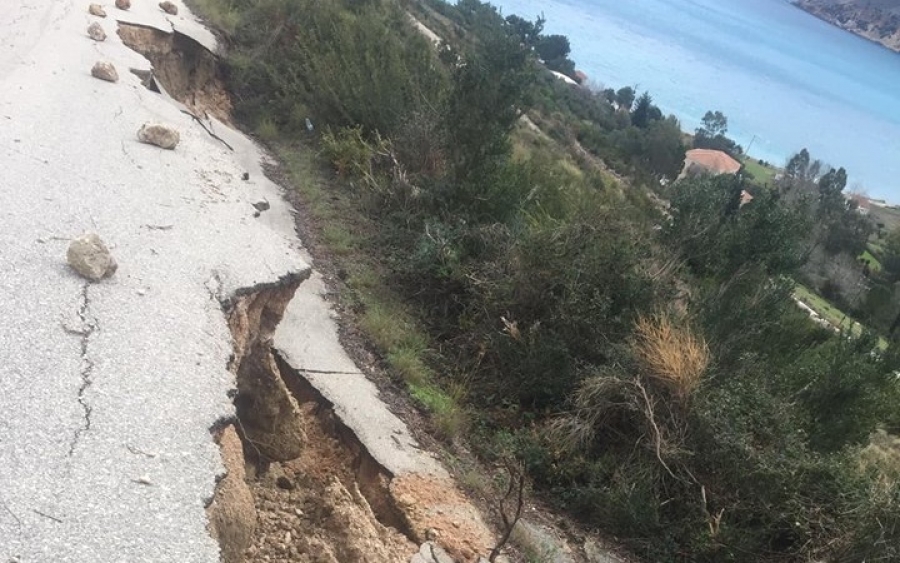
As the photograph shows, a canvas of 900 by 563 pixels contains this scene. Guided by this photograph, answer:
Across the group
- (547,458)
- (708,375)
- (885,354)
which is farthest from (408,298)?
(885,354)

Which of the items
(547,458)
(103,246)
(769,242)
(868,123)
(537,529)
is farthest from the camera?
(868,123)

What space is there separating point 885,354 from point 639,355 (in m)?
5.53

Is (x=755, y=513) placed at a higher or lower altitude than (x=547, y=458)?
higher

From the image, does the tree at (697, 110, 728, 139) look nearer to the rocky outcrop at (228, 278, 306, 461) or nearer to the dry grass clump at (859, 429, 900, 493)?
the dry grass clump at (859, 429, 900, 493)

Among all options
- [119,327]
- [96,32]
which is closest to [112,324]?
[119,327]

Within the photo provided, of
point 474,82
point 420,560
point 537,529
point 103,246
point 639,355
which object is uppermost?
point 474,82

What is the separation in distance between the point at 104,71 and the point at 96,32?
1.75m

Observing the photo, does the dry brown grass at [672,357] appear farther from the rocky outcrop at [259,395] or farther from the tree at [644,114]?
the tree at [644,114]

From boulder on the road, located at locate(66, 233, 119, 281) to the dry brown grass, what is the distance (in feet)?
13.9

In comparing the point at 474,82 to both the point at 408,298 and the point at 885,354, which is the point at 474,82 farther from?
the point at 885,354

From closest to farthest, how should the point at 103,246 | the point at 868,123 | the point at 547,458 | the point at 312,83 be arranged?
the point at 103,246 → the point at 547,458 → the point at 312,83 → the point at 868,123

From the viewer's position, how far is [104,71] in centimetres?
779

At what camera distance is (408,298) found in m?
8.15

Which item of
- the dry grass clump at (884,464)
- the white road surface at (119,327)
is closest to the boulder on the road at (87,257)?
the white road surface at (119,327)
